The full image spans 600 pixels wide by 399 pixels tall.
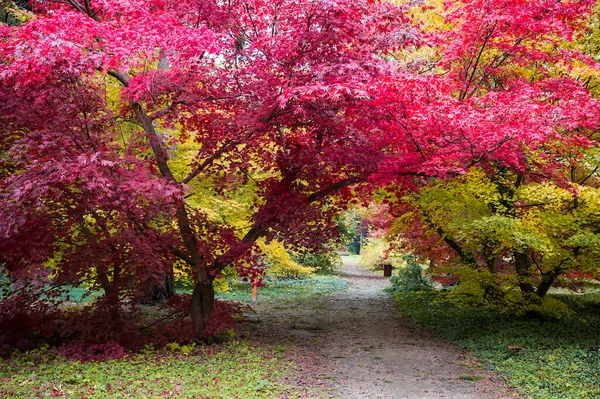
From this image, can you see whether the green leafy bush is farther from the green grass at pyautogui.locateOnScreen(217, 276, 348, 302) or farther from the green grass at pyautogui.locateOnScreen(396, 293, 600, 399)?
the green grass at pyautogui.locateOnScreen(217, 276, 348, 302)

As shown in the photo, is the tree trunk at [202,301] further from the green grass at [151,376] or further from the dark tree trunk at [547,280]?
the dark tree trunk at [547,280]

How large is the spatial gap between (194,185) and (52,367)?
5.20 m

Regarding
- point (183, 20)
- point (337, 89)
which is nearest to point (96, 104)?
point (183, 20)

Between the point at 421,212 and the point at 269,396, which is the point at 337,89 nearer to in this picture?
the point at 269,396

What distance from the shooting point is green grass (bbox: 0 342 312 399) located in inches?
213

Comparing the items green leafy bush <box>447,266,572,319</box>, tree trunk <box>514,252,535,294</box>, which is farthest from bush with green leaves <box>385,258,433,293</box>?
green leafy bush <box>447,266,572,319</box>

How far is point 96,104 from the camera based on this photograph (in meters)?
6.96

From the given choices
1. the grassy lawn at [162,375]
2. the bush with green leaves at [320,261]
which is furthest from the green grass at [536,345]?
the bush with green leaves at [320,261]

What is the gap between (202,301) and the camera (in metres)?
8.65

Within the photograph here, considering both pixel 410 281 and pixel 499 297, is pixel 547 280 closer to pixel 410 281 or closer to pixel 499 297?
pixel 499 297

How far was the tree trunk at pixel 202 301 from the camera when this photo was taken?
28.0ft

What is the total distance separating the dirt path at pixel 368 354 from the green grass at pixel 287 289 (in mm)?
1907

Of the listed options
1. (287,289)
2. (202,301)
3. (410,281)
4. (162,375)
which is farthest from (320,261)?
(162,375)

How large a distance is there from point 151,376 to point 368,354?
376 cm
